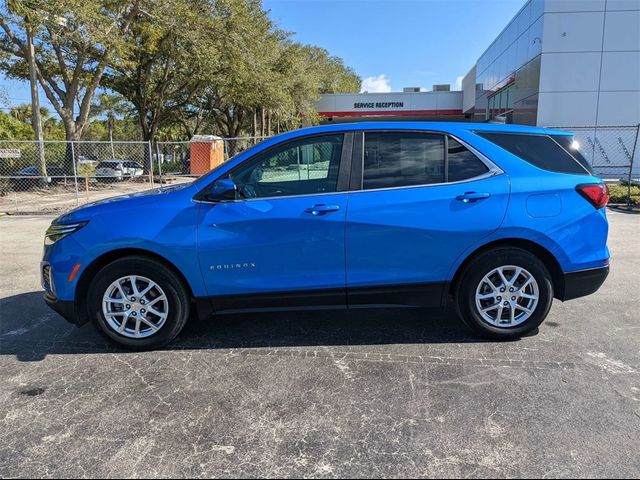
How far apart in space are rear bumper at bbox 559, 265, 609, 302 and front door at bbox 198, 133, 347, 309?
1.87 metres

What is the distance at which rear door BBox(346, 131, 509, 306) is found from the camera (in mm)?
3730

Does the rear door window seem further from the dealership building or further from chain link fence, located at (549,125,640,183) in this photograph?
chain link fence, located at (549,125,640,183)

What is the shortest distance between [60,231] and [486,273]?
348cm

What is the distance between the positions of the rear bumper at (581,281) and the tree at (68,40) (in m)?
16.9

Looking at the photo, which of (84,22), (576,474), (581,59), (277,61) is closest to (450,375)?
(576,474)

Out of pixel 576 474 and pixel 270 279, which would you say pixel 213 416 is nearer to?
pixel 270 279

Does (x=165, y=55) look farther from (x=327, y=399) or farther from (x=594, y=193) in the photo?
(x=327, y=399)

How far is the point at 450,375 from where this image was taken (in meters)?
3.45

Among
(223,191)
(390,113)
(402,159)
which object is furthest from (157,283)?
(390,113)

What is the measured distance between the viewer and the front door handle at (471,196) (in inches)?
148

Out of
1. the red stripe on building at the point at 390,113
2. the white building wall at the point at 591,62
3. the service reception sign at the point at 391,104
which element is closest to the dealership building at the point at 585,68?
the white building wall at the point at 591,62

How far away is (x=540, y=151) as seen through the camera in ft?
13.1

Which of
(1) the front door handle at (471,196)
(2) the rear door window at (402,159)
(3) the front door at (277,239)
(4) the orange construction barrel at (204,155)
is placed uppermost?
(4) the orange construction barrel at (204,155)

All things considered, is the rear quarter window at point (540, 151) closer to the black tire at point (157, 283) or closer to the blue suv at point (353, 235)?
the blue suv at point (353, 235)
